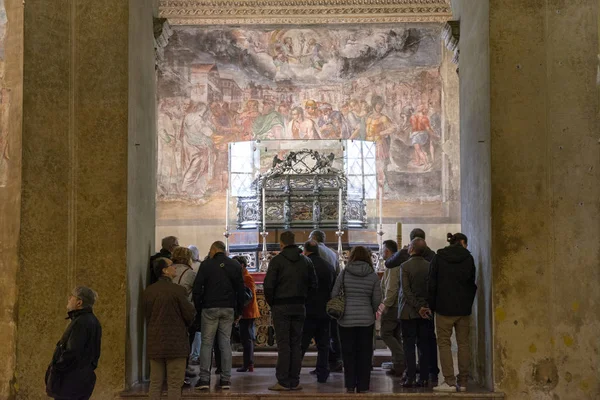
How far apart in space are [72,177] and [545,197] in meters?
4.63

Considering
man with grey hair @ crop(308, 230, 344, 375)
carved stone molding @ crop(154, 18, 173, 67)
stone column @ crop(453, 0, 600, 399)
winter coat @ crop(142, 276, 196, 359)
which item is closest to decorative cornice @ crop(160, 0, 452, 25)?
carved stone molding @ crop(154, 18, 173, 67)

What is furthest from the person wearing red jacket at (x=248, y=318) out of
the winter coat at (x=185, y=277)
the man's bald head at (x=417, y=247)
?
the man's bald head at (x=417, y=247)

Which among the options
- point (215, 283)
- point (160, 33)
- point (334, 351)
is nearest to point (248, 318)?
point (334, 351)

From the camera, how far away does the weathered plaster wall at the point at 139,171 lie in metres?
8.52

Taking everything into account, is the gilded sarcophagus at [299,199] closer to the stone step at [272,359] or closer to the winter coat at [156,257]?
the stone step at [272,359]

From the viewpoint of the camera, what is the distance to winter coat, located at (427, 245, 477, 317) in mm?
8195

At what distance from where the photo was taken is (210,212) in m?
19.6

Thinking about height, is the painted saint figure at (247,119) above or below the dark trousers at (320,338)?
above

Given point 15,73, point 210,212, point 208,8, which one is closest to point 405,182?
point 210,212

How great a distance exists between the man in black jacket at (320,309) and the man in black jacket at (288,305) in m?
0.45

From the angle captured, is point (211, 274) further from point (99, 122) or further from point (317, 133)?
point (317, 133)

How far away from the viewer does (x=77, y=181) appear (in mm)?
8461

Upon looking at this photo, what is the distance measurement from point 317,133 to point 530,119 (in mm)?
11609

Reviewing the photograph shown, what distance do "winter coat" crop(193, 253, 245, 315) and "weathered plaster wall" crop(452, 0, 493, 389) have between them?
2.51m
